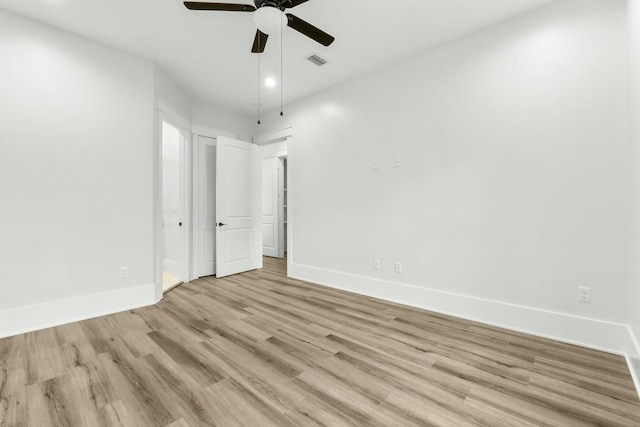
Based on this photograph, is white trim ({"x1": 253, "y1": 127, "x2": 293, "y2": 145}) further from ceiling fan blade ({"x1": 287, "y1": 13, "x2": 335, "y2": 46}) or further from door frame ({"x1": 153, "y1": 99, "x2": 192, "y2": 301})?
ceiling fan blade ({"x1": 287, "y1": 13, "x2": 335, "y2": 46})

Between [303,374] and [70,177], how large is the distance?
2979 mm

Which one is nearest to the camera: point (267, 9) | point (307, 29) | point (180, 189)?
point (267, 9)

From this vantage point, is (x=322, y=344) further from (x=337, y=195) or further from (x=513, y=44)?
(x=513, y=44)

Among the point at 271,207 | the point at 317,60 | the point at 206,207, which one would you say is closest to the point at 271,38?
the point at 317,60

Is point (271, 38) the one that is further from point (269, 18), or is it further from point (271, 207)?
point (271, 207)

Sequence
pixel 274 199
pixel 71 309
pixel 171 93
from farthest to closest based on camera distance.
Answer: pixel 274 199 < pixel 171 93 < pixel 71 309

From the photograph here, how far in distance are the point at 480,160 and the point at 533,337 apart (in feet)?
5.54

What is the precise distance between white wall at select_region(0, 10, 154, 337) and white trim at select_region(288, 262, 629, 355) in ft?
9.32

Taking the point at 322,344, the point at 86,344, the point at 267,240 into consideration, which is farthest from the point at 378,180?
the point at 267,240

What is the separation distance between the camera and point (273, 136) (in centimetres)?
501

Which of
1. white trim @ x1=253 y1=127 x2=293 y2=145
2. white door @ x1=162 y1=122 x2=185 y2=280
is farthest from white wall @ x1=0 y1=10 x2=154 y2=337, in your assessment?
white trim @ x1=253 y1=127 x2=293 y2=145

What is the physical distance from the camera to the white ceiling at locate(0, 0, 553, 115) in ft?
8.04

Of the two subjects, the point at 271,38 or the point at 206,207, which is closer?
the point at 271,38

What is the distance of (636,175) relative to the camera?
75.5 inches
